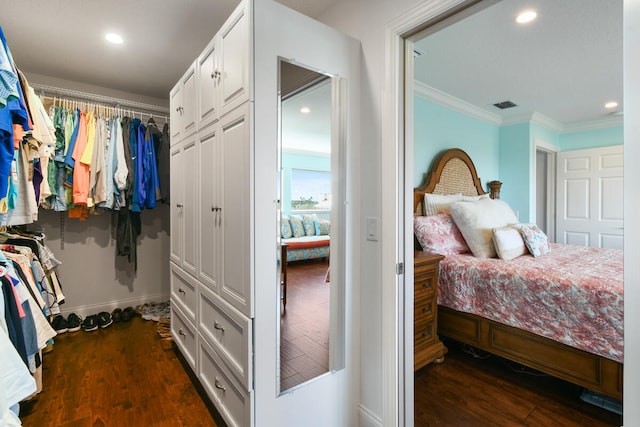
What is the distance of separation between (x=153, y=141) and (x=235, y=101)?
2.17 m

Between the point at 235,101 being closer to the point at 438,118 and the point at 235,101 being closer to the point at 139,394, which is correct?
the point at 139,394

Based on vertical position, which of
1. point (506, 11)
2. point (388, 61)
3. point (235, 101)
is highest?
point (506, 11)

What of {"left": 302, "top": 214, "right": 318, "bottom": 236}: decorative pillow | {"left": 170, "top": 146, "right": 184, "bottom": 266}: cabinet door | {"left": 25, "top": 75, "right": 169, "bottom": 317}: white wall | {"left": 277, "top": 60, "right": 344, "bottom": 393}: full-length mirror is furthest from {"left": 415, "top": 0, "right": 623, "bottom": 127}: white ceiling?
{"left": 25, "top": 75, "right": 169, "bottom": 317}: white wall

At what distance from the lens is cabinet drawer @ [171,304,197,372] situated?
2.03m

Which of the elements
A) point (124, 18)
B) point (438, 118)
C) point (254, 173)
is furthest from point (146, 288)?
point (438, 118)

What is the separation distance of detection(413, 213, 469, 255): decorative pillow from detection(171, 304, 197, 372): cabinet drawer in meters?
1.96

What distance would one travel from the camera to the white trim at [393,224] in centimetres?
149

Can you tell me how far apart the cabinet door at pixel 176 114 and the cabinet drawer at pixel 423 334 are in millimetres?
2242

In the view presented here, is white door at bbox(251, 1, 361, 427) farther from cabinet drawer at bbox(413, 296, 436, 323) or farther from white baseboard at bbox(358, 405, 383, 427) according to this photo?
cabinet drawer at bbox(413, 296, 436, 323)

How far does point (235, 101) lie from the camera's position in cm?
146

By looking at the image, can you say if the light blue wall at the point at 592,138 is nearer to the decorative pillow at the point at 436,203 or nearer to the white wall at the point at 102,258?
the decorative pillow at the point at 436,203

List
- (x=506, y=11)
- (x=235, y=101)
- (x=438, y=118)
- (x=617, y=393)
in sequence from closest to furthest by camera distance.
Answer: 1. (x=235, y=101)
2. (x=617, y=393)
3. (x=506, y=11)
4. (x=438, y=118)

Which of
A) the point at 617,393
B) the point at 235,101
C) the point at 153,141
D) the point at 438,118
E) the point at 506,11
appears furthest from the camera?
the point at 438,118

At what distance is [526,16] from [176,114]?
8.29ft
